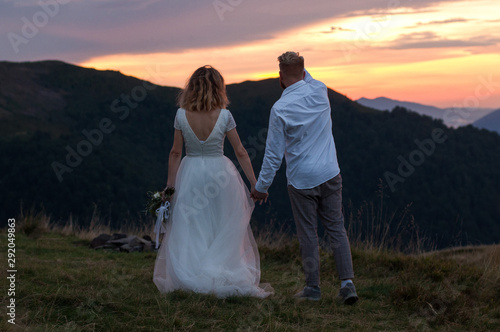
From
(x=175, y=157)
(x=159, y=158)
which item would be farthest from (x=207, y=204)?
(x=159, y=158)

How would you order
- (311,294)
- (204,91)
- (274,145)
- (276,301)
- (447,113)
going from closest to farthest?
(274,145)
(276,301)
(311,294)
(204,91)
(447,113)

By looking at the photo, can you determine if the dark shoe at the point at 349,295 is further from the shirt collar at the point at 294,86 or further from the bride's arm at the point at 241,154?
the shirt collar at the point at 294,86

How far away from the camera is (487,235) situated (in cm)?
4894

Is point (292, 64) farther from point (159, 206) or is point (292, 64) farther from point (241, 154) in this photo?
point (159, 206)

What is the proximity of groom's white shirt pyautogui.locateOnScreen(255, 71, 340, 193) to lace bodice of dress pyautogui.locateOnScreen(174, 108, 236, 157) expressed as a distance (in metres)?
0.58

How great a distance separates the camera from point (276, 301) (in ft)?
14.3

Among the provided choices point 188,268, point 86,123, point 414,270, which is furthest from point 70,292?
point 86,123

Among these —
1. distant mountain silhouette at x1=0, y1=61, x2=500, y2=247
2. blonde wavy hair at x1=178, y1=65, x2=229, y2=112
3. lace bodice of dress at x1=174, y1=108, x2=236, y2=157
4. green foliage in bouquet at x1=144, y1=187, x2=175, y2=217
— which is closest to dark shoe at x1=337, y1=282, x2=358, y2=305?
lace bodice of dress at x1=174, y1=108, x2=236, y2=157

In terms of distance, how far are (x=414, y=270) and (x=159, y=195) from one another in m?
2.97

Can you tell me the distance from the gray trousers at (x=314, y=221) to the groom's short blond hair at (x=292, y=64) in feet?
3.14

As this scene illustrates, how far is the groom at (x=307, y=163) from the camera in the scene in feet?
13.9

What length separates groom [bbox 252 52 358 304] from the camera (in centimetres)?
424

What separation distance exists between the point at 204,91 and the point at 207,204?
105 cm

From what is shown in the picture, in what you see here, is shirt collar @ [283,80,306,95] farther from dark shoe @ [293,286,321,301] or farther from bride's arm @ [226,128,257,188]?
dark shoe @ [293,286,321,301]
